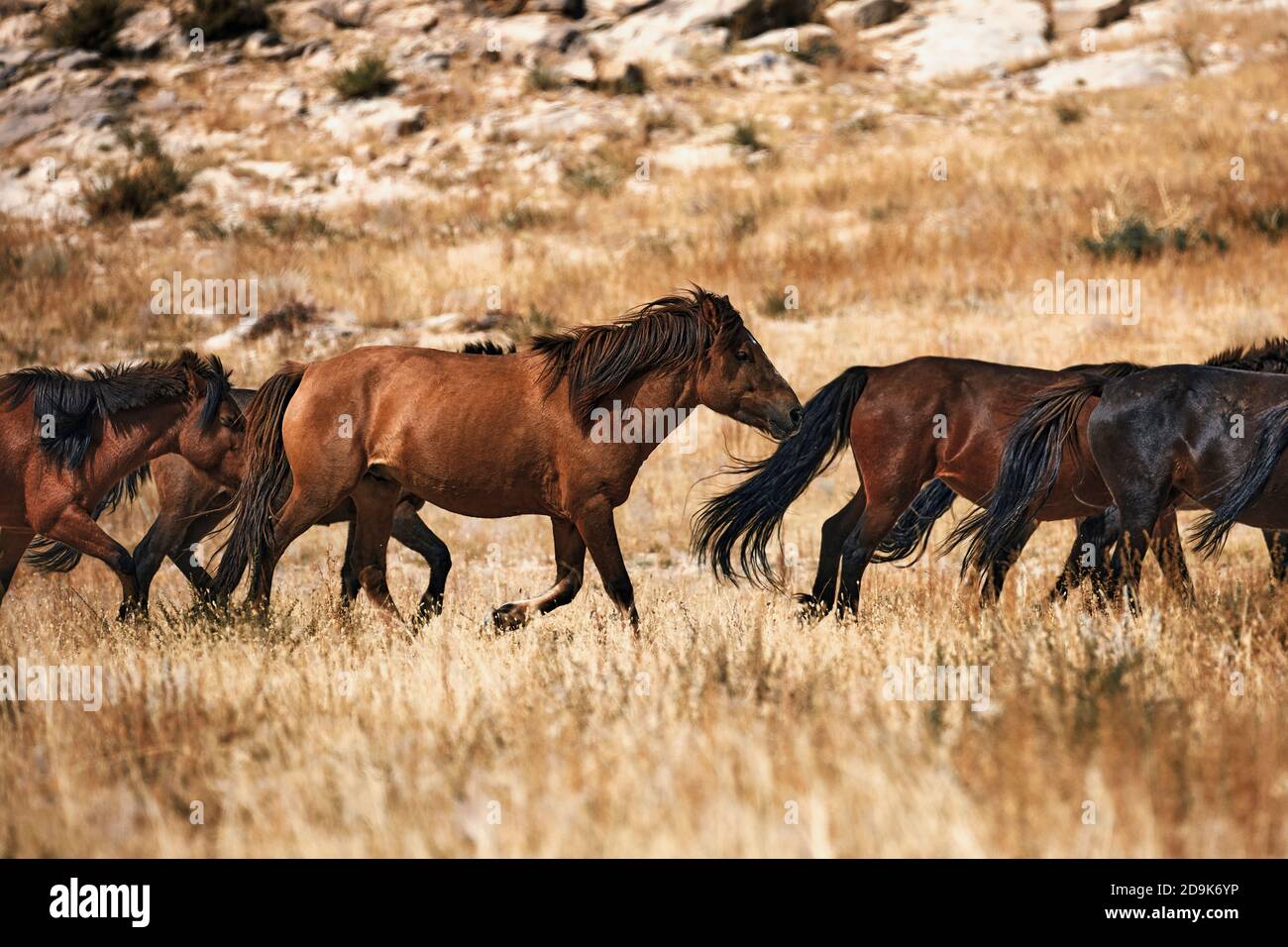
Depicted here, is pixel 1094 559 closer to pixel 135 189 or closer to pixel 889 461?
pixel 889 461

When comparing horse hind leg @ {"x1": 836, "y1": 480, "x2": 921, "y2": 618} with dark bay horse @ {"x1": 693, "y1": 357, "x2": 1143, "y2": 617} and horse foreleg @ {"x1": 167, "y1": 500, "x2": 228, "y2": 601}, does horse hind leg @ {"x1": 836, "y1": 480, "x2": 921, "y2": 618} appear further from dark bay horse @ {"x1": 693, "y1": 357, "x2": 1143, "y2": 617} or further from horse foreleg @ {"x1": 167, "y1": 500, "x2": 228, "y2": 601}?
horse foreleg @ {"x1": 167, "y1": 500, "x2": 228, "y2": 601}

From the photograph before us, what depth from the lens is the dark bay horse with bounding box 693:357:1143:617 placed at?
25.3ft

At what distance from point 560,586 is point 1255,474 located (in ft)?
11.5

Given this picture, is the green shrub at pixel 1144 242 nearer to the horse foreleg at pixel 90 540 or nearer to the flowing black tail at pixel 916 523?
the flowing black tail at pixel 916 523

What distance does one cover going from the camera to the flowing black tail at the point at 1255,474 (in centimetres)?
652

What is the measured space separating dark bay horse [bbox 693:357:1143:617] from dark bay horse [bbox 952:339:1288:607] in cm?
26

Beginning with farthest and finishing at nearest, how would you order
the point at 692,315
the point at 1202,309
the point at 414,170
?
the point at 414,170 < the point at 1202,309 < the point at 692,315

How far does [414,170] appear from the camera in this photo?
23.5 metres

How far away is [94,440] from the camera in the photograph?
7.96 m

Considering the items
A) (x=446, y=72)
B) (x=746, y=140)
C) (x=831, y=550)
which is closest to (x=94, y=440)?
(x=831, y=550)

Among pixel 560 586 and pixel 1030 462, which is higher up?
pixel 1030 462

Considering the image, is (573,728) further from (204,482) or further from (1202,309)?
(1202,309)

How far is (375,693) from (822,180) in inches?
659
